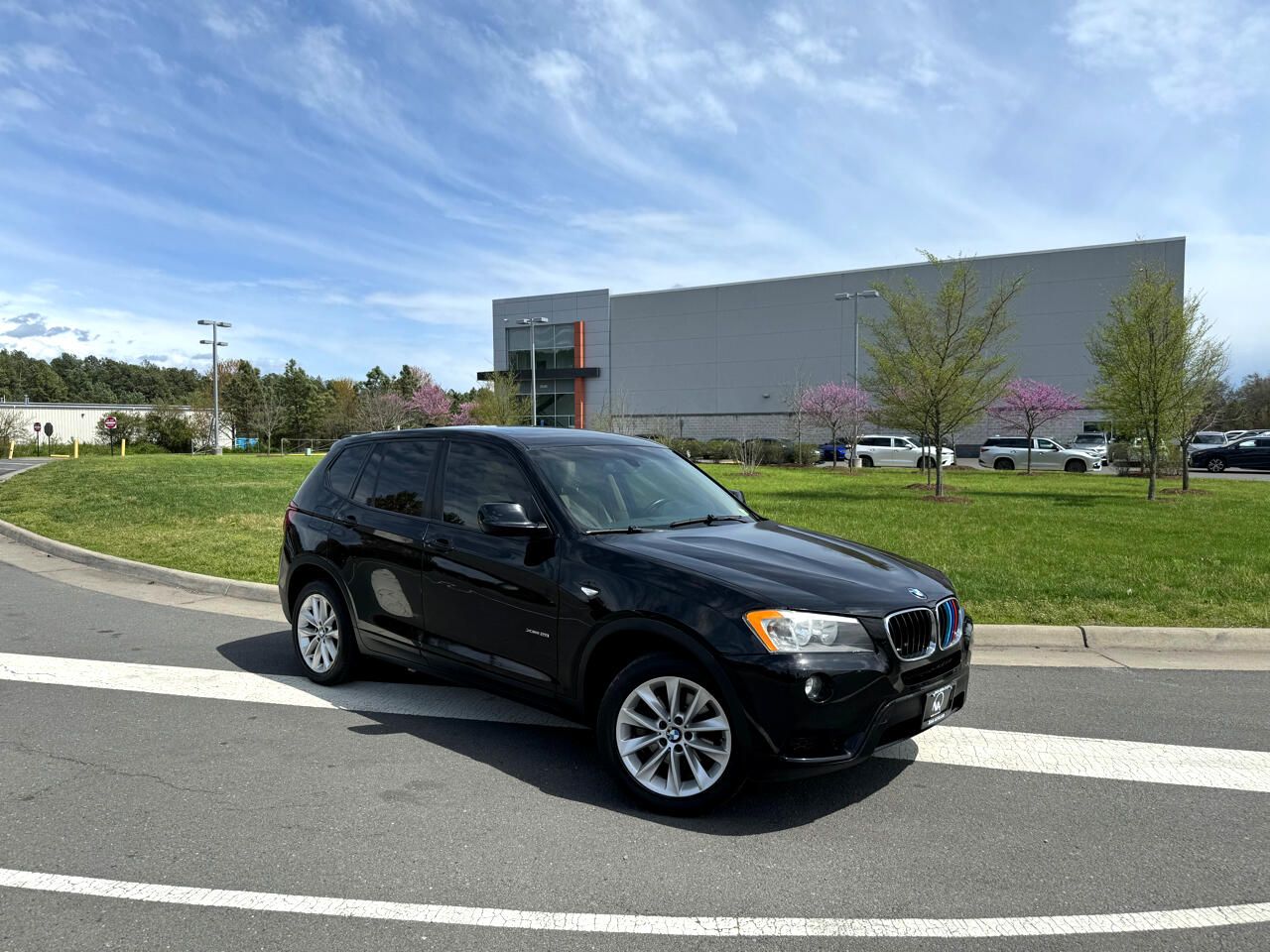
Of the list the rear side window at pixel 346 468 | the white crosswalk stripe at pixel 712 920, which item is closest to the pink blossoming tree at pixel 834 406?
the rear side window at pixel 346 468

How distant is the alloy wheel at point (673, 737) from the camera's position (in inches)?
146

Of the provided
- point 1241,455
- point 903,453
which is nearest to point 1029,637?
point 903,453

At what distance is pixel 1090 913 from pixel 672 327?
195ft

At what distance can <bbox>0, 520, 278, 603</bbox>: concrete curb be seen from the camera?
8.90m

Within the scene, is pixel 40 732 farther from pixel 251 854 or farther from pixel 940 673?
pixel 940 673

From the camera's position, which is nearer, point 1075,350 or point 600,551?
point 600,551

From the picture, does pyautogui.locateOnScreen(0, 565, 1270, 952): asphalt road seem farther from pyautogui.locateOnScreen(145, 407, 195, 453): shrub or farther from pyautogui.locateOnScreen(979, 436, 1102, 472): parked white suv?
pyautogui.locateOnScreen(145, 407, 195, 453): shrub

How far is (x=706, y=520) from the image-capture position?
4.89m

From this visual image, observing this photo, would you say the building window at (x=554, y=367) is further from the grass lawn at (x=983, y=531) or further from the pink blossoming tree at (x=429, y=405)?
the grass lawn at (x=983, y=531)

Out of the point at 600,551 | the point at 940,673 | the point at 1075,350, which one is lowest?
the point at 940,673

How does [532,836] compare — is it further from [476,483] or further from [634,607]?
[476,483]

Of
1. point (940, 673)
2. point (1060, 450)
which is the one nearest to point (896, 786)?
point (940, 673)

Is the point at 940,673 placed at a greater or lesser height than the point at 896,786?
greater

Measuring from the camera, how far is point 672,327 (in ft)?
201
